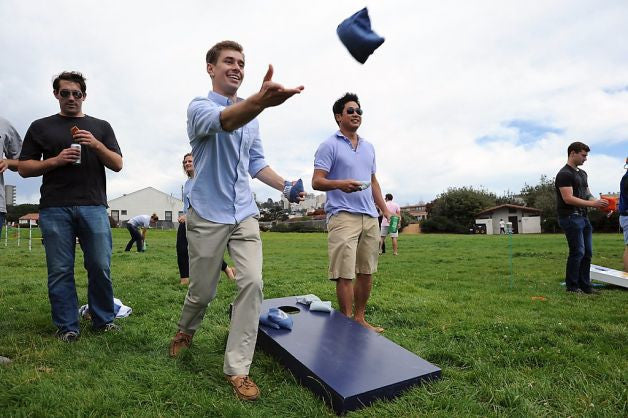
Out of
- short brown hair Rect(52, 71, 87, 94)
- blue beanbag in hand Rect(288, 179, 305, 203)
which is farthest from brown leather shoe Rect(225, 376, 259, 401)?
short brown hair Rect(52, 71, 87, 94)

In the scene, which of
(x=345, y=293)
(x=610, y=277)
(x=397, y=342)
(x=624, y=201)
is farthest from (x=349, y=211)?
(x=624, y=201)

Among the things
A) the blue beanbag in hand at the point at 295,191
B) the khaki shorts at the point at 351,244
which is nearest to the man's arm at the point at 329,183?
the khaki shorts at the point at 351,244

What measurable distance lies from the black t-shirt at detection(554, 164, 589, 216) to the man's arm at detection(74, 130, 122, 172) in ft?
21.0

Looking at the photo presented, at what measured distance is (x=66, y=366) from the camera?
10.4 feet

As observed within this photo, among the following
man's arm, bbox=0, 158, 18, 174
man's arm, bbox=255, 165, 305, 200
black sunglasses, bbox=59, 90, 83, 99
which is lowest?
man's arm, bbox=255, 165, 305, 200

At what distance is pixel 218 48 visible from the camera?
306 centimetres

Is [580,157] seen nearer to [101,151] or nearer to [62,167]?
[101,151]

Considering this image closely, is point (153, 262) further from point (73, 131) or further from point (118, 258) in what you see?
point (73, 131)

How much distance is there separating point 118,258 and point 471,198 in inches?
2002

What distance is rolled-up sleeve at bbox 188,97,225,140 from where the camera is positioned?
252 cm

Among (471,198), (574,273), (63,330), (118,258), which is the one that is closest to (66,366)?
(63,330)

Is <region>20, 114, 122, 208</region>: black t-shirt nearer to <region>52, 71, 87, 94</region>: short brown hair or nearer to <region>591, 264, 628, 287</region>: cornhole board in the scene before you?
<region>52, 71, 87, 94</region>: short brown hair

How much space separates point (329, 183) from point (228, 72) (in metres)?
1.54

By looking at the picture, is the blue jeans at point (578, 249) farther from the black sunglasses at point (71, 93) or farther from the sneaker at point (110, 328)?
the black sunglasses at point (71, 93)
